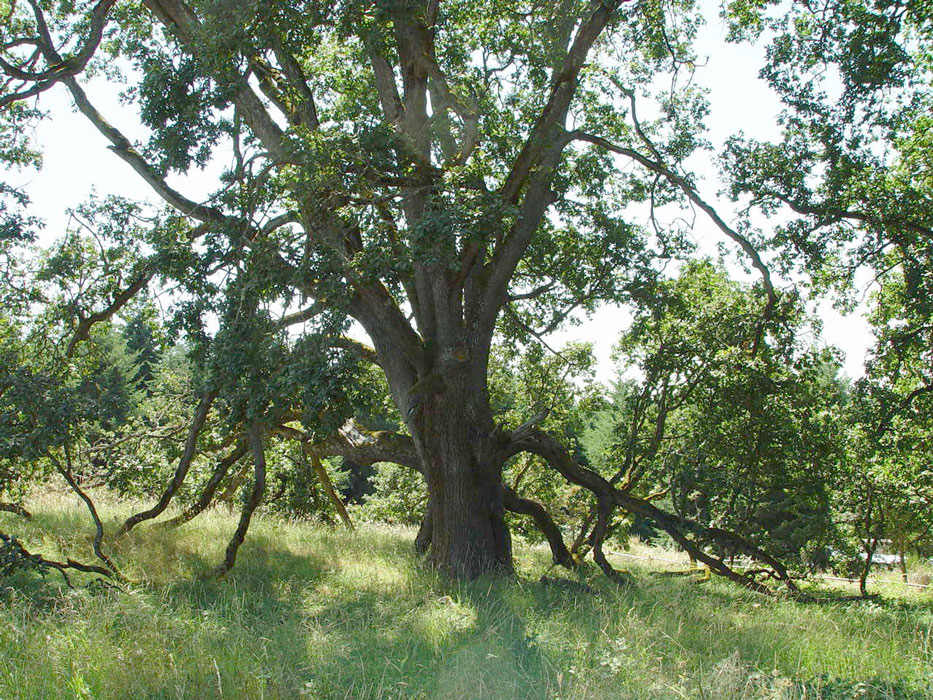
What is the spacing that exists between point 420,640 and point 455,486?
376 cm

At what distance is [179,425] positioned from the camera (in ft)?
38.1

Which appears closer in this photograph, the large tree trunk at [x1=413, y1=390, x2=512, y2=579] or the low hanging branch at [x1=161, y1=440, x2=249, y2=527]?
the large tree trunk at [x1=413, y1=390, x2=512, y2=579]

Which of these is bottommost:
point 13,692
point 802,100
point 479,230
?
point 13,692

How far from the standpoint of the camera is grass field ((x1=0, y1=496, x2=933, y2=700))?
4316 mm

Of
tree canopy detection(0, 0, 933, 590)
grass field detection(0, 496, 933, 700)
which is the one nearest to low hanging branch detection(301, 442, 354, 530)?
tree canopy detection(0, 0, 933, 590)

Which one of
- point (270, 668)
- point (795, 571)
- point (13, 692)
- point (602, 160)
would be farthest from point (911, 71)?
point (13, 692)

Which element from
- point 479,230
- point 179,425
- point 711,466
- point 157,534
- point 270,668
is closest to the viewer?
point 270,668

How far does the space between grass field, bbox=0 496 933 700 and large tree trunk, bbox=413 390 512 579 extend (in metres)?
0.61

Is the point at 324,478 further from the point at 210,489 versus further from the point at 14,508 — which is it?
the point at 14,508

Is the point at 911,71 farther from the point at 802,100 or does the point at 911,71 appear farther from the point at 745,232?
the point at 745,232

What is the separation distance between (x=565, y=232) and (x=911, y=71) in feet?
17.1

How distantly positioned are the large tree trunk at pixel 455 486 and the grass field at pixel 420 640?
24.1 inches

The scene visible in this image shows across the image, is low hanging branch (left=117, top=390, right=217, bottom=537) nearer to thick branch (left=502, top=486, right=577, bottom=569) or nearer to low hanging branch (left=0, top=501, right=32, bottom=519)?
low hanging branch (left=0, top=501, right=32, bottom=519)

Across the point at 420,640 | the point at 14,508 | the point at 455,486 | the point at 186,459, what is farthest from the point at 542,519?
the point at 14,508
